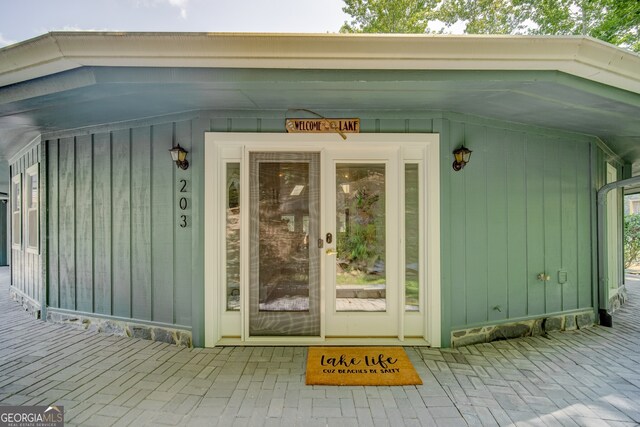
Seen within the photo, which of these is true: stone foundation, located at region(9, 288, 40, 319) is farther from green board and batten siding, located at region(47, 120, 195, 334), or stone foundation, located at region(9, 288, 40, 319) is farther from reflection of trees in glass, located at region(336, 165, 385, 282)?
reflection of trees in glass, located at region(336, 165, 385, 282)

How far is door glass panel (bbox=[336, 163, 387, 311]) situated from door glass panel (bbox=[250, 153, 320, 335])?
0.83 ft

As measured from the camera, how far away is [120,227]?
328cm

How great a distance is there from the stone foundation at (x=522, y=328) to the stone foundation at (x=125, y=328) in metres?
2.79

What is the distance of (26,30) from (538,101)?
6.06 meters

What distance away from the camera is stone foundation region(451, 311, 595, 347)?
2.96 metres

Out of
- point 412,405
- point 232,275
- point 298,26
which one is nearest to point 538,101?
point 412,405

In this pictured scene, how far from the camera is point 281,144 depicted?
291 cm

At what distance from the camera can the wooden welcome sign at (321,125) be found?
9.40ft

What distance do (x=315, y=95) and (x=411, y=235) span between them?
1.67 meters

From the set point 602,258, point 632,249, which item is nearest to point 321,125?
point 602,258

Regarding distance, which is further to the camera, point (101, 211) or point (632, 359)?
point (101, 211)

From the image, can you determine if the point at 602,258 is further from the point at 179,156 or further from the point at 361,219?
the point at 179,156

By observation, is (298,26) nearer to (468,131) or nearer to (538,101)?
(468,131)

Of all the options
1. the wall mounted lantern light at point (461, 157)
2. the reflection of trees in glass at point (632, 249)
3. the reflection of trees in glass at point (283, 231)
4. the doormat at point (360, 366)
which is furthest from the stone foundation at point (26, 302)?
the reflection of trees in glass at point (632, 249)
